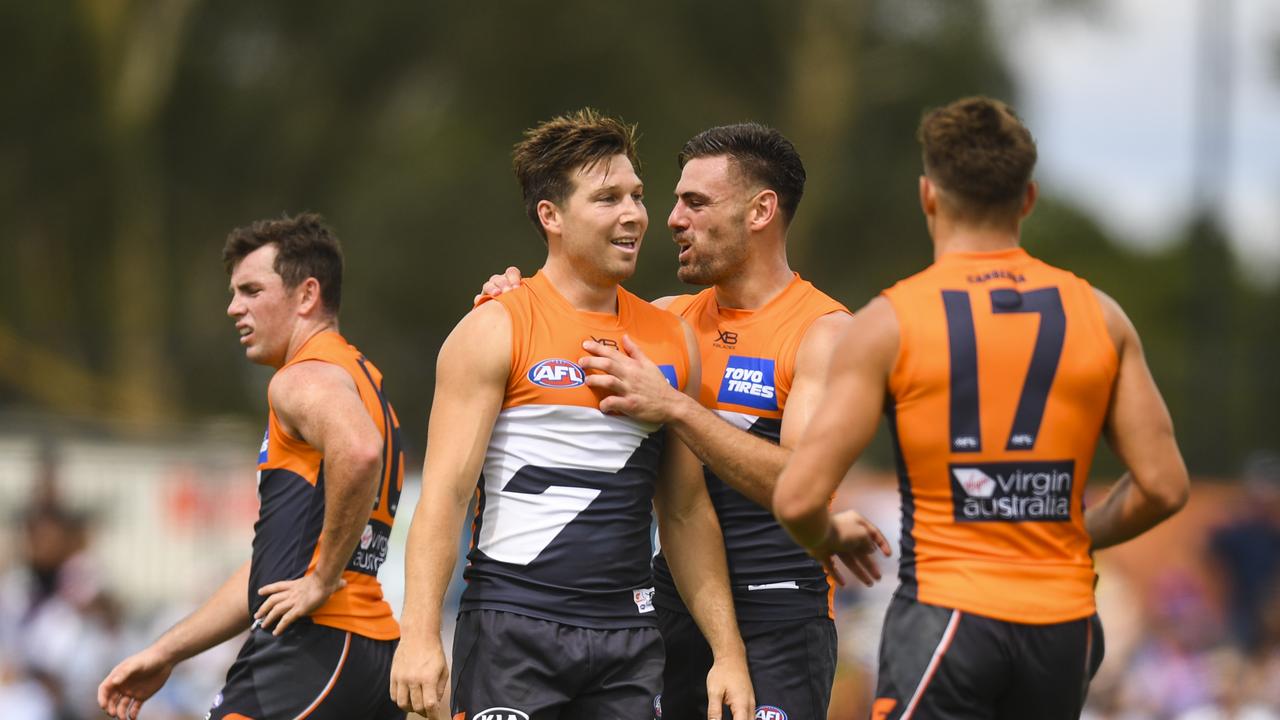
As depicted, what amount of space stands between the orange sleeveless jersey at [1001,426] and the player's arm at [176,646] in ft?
9.33

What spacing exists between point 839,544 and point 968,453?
54 cm

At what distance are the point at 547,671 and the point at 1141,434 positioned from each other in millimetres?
2049

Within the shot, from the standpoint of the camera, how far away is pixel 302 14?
29266 mm

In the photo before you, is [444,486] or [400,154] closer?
[444,486]

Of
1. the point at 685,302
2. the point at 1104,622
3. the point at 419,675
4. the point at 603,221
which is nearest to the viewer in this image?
the point at 419,675

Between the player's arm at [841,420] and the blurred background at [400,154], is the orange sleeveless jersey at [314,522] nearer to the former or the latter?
the player's arm at [841,420]

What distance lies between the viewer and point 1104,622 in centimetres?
1297

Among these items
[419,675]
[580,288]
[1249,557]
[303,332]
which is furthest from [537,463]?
[1249,557]

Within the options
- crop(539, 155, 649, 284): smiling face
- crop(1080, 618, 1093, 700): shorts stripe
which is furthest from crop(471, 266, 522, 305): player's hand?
crop(1080, 618, 1093, 700): shorts stripe

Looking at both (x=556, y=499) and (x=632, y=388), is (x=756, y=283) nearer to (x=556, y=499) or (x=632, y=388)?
(x=632, y=388)

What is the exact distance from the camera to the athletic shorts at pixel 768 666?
5609mm

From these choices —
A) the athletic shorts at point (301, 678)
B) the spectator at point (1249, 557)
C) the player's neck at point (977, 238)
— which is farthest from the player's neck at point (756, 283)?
the spectator at point (1249, 557)

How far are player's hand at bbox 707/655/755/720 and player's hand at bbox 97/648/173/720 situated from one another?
217 centimetres

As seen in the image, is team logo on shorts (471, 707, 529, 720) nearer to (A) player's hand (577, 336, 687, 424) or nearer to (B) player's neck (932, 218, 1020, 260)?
(A) player's hand (577, 336, 687, 424)
